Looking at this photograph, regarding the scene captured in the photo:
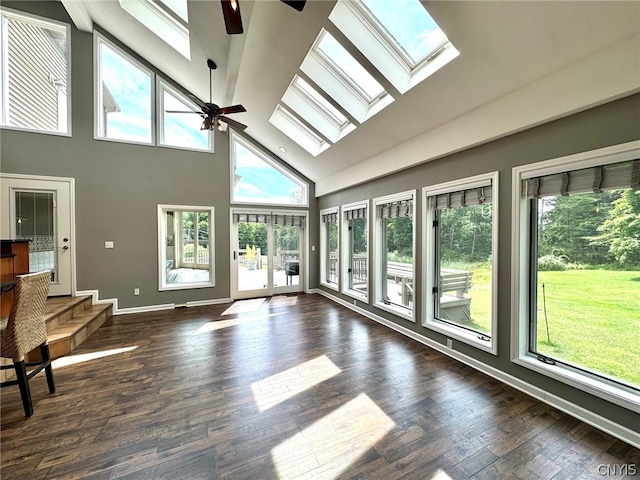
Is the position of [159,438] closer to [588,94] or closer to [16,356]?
[16,356]

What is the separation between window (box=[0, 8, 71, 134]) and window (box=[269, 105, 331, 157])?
378cm

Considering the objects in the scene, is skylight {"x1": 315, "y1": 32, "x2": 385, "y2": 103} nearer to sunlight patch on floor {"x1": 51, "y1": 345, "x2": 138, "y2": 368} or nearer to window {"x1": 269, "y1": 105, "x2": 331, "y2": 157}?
window {"x1": 269, "y1": 105, "x2": 331, "y2": 157}

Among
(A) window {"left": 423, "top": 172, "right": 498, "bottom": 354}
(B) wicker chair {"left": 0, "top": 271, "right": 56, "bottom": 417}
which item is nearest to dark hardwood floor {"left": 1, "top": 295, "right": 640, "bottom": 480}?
(B) wicker chair {"left": 0, "top": 271, "right": 56, "bottom": 417}

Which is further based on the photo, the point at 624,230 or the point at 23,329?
the point at 23,329

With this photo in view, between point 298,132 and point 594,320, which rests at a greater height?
point 298,132

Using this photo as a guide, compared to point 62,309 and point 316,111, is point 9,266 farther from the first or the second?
point 316,111

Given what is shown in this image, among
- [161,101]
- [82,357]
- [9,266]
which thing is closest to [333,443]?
[82,357]

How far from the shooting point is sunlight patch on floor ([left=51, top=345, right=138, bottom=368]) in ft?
10.0

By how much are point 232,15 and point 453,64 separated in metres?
2.09

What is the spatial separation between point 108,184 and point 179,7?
3.33 meters

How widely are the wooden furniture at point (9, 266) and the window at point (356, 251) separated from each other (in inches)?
189

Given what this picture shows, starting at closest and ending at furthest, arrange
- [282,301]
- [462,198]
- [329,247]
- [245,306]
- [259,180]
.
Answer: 1. [462,198]
2. [245,306]
3. [282,301]
4. [259,180]
5. [329,247]

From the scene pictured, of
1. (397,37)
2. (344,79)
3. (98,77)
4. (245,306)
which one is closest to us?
(397,37)

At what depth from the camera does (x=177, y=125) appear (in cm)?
549
